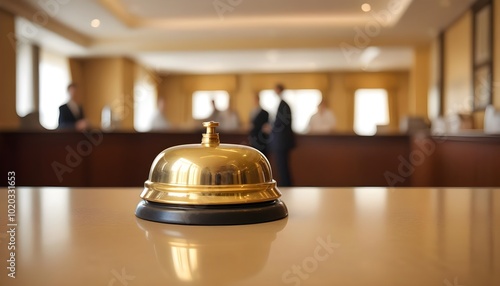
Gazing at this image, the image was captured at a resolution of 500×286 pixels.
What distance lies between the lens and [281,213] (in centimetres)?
73

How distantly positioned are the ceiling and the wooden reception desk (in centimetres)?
265

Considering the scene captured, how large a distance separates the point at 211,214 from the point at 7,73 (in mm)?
9273

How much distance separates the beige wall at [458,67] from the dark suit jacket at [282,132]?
11.6 feet

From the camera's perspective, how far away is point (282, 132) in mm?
6613

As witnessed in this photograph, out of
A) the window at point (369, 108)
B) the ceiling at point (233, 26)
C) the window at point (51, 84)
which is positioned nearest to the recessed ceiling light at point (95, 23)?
the ceiling at point (233, 26)

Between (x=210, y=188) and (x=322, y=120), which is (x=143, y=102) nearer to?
(x=322, y=120)

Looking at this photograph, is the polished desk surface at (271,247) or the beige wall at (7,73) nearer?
the polished desk surface at (271,247)

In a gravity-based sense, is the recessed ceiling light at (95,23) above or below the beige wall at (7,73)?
above

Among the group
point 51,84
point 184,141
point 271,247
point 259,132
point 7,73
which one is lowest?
point 271,247

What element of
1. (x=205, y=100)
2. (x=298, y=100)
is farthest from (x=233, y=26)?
(x=205, y=100)

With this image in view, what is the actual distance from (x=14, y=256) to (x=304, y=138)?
696 cm

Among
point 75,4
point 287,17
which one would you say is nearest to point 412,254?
point 75,4

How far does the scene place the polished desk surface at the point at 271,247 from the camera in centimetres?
43

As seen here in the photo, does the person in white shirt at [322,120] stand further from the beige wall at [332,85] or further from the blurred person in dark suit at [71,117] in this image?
the beige wall at [332,85]
